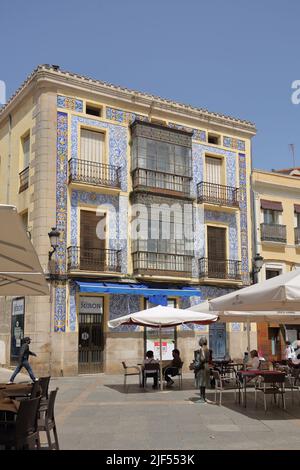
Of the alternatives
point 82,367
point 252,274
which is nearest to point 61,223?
point 82,367

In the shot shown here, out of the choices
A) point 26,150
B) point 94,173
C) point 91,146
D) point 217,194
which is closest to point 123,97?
point 91,146

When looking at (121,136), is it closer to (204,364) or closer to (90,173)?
(90,173)

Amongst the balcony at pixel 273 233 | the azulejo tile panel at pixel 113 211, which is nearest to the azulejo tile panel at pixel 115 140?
the azulejo tile panel at pixel 113 211

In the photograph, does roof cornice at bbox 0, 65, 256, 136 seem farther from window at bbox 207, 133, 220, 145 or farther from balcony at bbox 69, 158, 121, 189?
balcony at bbox 69, 158, 121, 189

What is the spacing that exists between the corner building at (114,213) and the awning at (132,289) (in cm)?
5

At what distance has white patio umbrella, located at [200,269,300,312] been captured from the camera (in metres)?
9.12

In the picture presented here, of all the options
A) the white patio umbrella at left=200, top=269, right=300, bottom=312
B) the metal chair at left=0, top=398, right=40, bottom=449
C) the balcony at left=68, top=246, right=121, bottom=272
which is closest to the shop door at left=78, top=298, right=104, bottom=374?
the balcony at left=68, top=246, right=121, bottom=272

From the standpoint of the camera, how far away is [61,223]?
2092 centimetres

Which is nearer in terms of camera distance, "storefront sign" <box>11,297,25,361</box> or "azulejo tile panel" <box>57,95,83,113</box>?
"storefront sign" <box>11,297,25,361</box>

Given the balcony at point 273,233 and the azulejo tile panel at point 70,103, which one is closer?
the azulejo tile panel at point 70,103

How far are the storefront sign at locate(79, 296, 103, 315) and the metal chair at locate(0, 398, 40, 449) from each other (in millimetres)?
14978

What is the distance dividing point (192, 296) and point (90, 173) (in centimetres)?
674

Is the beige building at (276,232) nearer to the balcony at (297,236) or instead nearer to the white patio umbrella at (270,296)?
the balcony at (297,236)

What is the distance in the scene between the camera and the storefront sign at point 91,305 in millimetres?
21078
